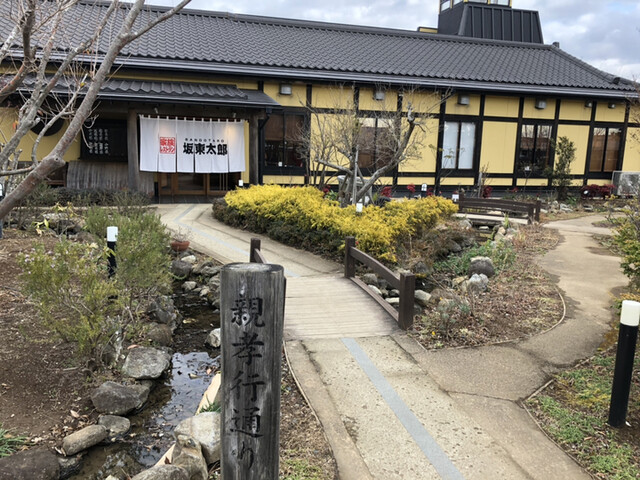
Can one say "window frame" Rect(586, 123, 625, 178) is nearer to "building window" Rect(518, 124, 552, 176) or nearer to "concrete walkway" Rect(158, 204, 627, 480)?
"building window" Rect(518, 124, 552, 176)

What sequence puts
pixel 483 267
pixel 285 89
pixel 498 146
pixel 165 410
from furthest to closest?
pixel 498 146, pixel 285 89, pixel 483 267, pixel 165 410

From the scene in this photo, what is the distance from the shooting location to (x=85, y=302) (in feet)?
16.4

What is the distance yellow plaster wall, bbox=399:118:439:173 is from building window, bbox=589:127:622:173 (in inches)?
275

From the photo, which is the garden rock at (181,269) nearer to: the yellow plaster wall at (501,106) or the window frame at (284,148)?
the window frame at (284,148)

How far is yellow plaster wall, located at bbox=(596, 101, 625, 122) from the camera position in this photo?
20656 millimetres

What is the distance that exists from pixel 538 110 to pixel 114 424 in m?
19.6

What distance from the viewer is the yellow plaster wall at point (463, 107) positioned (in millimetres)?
18812

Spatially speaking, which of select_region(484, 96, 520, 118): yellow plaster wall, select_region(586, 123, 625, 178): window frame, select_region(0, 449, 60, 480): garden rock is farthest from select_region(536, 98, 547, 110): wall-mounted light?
select_region(0, 449, 60, 480): garden rock

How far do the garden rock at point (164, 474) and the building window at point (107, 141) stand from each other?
13.5 m

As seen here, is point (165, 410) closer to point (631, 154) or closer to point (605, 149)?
point (605, 149)

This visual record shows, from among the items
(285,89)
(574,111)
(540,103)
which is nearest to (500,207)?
(540,103)

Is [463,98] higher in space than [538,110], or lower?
higher

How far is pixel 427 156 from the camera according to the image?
62.5 ft

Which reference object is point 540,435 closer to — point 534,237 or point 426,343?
point 426,343
